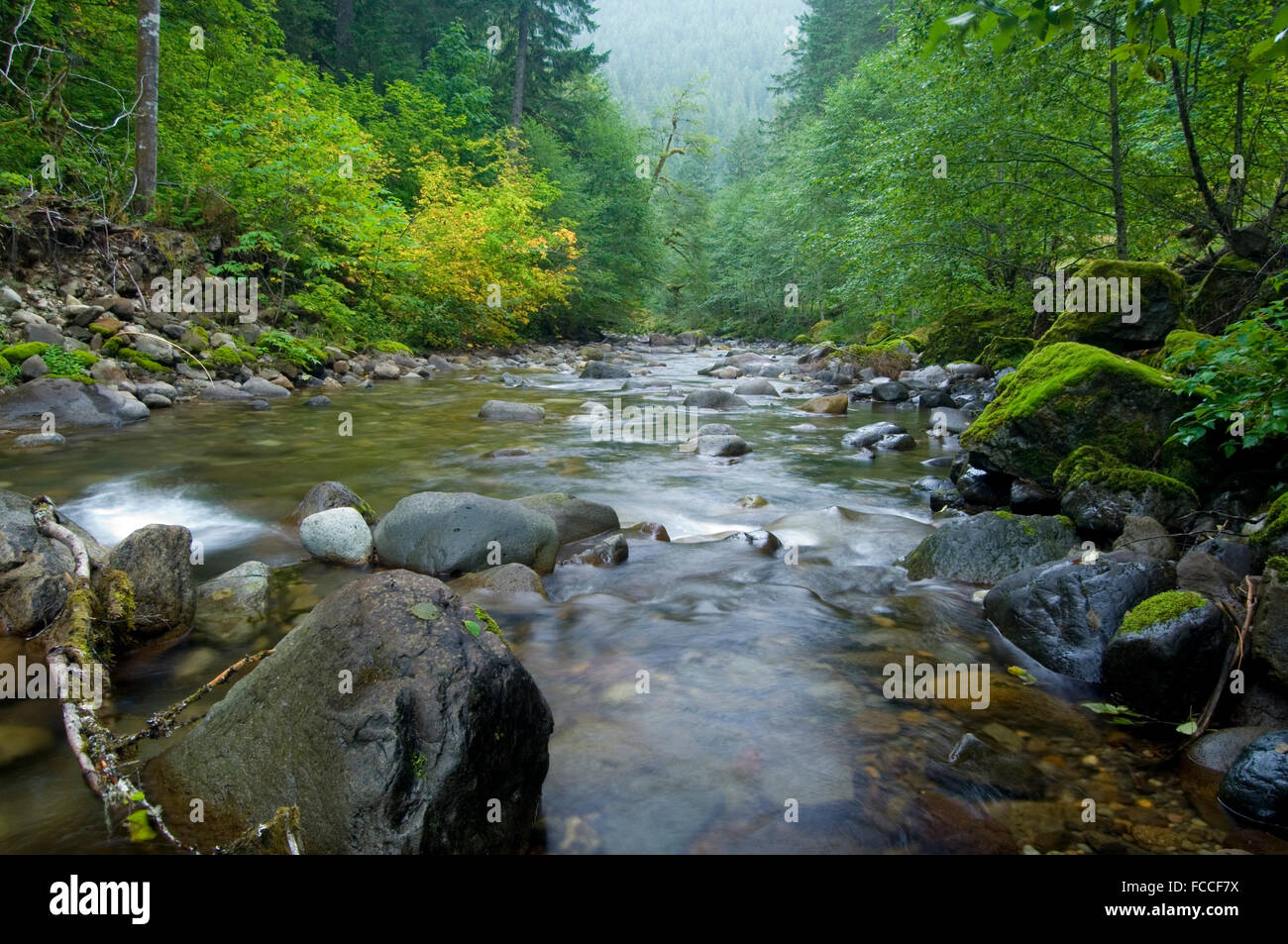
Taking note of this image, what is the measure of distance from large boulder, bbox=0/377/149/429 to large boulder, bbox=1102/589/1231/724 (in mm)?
11161

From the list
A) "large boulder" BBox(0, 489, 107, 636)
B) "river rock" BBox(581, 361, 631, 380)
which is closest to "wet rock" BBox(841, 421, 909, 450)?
Result: "large boulder" BBox(0, 489, 107, 636)

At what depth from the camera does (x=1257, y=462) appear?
502 cm

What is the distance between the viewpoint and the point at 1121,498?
5.09 meters

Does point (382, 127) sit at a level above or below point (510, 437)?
above

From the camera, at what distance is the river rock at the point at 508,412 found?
11.9 m

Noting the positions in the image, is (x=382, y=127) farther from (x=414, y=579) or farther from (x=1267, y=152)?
(x=414, y=579)

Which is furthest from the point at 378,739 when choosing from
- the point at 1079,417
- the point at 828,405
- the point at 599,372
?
the point at 599,372

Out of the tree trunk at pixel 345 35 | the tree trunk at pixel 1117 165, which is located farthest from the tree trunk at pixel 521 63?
the tree trunk at pixel 1117 165

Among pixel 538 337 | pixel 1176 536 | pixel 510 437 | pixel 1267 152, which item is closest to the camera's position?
pixel 1176 536

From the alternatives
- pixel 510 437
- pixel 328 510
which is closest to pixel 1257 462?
pixel 328 510

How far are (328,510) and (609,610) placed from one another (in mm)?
2288

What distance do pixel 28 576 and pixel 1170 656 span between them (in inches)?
215

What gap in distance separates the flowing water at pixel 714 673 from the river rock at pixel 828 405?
16.1 feet
